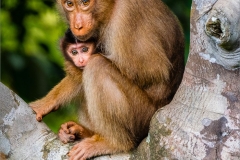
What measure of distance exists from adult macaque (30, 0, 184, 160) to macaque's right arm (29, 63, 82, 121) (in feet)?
0.61

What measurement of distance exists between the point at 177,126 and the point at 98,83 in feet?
3.69

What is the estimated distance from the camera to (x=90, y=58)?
5016mm

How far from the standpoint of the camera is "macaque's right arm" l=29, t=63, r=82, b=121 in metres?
5.57

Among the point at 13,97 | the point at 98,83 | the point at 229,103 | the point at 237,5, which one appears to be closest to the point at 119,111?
the point at 98,83

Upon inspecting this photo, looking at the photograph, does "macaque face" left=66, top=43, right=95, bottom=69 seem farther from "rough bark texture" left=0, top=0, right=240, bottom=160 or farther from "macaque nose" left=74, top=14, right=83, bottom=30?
"rough bark texture" left=0, top=0, right=240, bottom=160

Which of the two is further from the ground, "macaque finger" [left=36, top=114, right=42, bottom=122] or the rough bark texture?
the rough bark texture

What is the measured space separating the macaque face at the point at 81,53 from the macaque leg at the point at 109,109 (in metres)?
0.47

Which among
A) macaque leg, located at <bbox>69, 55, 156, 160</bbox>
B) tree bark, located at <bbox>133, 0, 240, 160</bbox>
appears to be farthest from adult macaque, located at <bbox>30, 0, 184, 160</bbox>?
tree bark, located at <bbox>133, 0, 240, 160</bbox>

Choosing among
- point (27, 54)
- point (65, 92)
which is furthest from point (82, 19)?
point (27, 54)

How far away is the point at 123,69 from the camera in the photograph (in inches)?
197

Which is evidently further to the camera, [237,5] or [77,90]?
[77,90]

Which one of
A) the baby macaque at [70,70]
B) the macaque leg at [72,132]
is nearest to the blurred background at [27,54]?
the baby macaque at [70,70]

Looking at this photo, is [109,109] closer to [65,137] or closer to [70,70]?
[65,137]

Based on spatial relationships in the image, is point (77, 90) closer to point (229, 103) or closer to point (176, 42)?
point (176, 42)
